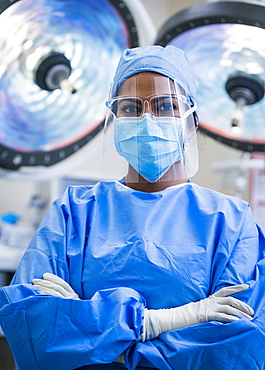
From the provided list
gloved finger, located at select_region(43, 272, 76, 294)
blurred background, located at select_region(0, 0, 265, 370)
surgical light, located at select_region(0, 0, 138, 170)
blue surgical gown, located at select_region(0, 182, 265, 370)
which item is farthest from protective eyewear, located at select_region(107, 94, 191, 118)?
surgical light, located at select_region(0, 0, 138, 170)

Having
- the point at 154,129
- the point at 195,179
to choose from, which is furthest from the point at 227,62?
the point at 195,179

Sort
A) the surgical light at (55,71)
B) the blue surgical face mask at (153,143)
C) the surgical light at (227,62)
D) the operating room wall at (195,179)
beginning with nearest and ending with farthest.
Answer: the blue surgical face mask at (153,143) → the surgical light at (227,62) → the surgical light at (55,71) → the operating room wall at (195,179)

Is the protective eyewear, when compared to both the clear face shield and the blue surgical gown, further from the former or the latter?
the blue surgical gown

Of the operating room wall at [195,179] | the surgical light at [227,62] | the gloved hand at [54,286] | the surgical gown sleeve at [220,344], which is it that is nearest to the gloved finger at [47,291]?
the gloved hand at [54,286]

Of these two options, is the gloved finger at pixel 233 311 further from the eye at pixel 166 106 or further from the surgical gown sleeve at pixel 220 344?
the eye at pixel 166 106

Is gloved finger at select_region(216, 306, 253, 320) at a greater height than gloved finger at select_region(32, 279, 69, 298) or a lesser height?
lesser

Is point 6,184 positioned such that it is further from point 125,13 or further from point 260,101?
point 260,101

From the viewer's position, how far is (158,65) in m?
1.46

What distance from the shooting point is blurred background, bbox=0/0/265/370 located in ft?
6.01

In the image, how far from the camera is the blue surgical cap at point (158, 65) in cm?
147

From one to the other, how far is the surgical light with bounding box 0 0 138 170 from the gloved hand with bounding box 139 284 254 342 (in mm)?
961

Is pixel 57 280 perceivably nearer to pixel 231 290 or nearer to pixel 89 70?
pixel 231 290

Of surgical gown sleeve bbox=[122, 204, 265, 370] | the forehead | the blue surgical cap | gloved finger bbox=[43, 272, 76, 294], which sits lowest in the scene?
surgical gown sleeve bbox=[122, 204, 265, 370]

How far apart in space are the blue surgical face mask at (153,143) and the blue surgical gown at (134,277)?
0.07 m
